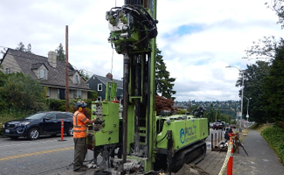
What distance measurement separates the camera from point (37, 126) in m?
13.8

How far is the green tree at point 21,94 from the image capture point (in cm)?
1928

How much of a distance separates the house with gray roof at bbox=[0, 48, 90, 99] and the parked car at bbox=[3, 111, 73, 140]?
14.2 m

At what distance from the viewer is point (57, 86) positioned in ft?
104

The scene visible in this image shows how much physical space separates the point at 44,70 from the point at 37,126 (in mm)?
18981

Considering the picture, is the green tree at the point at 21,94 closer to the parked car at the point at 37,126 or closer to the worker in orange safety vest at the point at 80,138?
the parked car at the point at 37,126

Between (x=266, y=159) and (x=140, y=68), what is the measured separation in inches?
288

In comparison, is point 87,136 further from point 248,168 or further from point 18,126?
point 18,126

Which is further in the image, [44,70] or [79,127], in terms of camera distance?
[44,70]

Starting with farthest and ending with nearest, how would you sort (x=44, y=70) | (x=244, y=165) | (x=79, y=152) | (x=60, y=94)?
(x=60, y=94)
(x=44, y=70)
(x=244, y=165)
(x=79, y=152)

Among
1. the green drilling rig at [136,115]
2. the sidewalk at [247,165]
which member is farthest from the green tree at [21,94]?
the sidewalk at [247,165]

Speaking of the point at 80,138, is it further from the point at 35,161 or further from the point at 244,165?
the point at 244,165

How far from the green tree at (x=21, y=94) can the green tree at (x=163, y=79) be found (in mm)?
17232

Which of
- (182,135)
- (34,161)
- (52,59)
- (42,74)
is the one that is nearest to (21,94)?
(42,74)

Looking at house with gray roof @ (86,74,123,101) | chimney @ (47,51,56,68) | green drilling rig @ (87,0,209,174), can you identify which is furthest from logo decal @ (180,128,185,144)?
house with gray roof @ (86,74,123,101)
